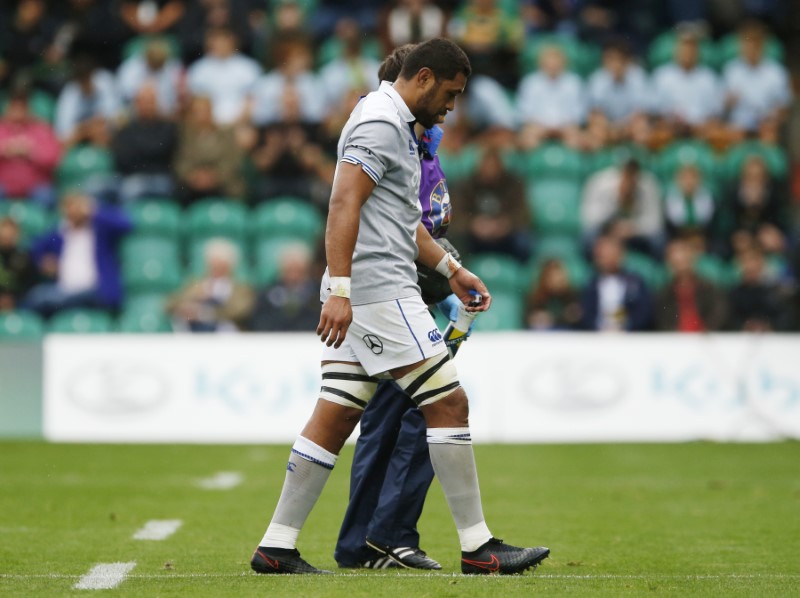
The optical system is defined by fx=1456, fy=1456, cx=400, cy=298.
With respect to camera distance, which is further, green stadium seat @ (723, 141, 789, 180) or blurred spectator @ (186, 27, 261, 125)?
blurred spectator @ (186, 27, 261, 125)

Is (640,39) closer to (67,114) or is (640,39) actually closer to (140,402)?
(67,114)

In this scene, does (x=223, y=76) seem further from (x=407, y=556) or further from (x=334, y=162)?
(x=407, y=556)

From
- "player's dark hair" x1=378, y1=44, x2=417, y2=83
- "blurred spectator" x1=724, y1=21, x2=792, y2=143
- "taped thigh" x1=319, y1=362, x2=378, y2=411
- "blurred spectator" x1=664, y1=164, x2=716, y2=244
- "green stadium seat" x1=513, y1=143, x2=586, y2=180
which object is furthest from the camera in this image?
"blurred spectator" x1=724, y1=21, x2=792, y2=143

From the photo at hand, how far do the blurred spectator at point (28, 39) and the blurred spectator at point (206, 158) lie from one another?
9.97 ft

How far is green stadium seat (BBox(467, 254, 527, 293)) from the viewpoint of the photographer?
15.9 metres

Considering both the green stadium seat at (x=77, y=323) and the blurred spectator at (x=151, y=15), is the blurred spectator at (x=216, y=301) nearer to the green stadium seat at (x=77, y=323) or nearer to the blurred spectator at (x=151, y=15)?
the green stadium seat at (x=77, y=323)

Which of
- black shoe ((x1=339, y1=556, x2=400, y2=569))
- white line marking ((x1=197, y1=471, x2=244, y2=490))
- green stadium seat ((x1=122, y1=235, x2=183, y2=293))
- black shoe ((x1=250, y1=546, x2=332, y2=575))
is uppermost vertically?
green stadium seat ((x1=122, y1=235, x2=183, y2=293))

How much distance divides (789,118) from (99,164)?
8.37 metres

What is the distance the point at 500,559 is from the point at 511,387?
868 cm

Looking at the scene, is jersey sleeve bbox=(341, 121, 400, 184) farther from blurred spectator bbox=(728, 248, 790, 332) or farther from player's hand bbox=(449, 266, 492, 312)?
blurred spectator bbox=(728, 248, 790, 332)

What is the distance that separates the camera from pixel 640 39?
19.3 metres

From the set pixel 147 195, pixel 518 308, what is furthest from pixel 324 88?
pixel 518 308

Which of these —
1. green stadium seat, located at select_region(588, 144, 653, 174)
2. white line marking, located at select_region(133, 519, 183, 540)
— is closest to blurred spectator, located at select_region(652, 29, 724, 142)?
green stadium seat, located at select_region(588, 144, 653, 174)

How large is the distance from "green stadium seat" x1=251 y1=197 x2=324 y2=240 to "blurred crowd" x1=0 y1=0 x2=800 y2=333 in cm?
4
